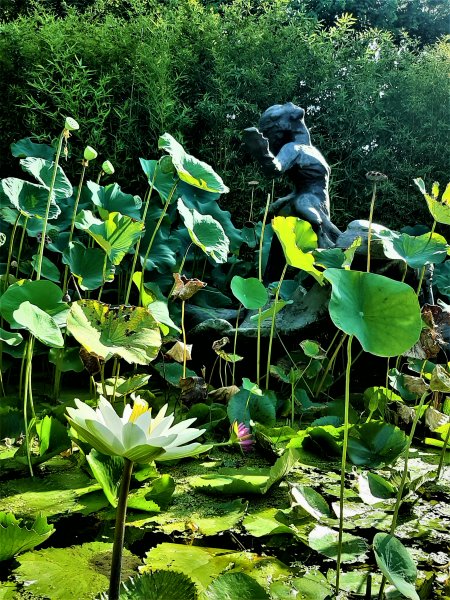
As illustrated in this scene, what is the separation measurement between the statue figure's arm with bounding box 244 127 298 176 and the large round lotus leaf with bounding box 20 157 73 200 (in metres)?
0.72

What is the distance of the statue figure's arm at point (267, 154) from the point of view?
241 centimetres

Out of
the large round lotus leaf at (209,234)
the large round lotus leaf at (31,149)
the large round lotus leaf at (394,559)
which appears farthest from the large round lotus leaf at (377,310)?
the large round lotus leaf at (31,149)

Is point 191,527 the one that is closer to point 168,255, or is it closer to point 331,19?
point 168,255

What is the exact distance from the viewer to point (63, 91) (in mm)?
3299

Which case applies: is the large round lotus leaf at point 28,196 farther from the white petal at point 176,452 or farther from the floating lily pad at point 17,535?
the white petal at point 176,452

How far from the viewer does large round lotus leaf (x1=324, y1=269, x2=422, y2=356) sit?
3.16 feet

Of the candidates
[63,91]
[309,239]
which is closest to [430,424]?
[309,239]

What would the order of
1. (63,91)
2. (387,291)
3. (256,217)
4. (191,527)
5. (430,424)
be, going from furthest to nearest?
(256,217)
(63,91)
(430,424)
(191,527)
(387,291)

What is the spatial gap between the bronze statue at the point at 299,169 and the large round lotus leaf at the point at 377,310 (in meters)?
1.74

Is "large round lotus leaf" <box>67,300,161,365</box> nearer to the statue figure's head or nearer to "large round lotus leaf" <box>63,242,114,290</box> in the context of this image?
"large round lotus leaf" <box>63,242,114,290</box>

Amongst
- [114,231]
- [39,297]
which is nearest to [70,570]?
[39,297]

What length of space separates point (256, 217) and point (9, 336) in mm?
2306

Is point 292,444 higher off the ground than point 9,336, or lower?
lower

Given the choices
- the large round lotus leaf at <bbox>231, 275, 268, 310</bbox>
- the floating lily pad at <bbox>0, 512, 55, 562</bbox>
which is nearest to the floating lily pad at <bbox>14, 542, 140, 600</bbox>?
the floating lily pad at <bbox>0, 512, 55, 562</bbox>
